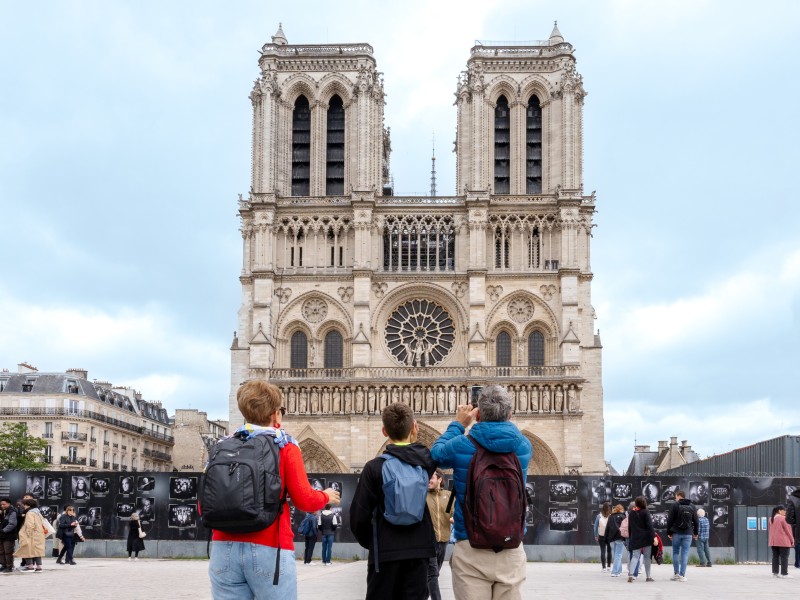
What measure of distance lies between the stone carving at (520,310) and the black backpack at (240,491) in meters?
46.7

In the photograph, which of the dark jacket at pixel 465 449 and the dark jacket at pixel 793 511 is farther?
the dark jacket at pixel 793 511

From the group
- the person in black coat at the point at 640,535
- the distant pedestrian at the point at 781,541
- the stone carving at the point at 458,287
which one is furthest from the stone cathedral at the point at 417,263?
the person in black coat at the point at 640,535

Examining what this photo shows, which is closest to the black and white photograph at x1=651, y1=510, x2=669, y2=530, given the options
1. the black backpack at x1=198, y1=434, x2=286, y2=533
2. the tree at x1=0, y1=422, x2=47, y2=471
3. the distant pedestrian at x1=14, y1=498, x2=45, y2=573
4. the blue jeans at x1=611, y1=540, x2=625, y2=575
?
the blue jeans at x1=611, y1=540, x2=625, y2=575

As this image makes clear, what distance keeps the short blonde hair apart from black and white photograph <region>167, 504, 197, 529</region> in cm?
2035

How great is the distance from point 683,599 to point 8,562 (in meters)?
11.6

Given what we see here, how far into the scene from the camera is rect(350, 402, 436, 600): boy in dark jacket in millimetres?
7270

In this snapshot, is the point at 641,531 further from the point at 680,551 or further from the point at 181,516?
the point at 181,516

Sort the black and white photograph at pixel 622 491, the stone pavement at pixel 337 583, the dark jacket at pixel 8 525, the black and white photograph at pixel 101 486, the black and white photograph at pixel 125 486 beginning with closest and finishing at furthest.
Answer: the stone pavement at pixel 337 583
the dark jacket at pixel 8 525
the black and white photograph at pixel 622 491
the black and white photograph at pixel 125 486
the black and white photograph at pixel 101 486

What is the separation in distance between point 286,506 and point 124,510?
827 inches

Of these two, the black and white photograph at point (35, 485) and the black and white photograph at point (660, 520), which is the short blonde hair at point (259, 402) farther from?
the black and white photograph at point (35, 485)

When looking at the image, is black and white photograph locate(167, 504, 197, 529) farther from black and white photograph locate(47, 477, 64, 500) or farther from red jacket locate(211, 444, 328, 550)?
red jacket locate(211, 444, 328, 550)

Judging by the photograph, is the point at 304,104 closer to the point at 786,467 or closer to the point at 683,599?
the point at 786,467

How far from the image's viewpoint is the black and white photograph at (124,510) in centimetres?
2639

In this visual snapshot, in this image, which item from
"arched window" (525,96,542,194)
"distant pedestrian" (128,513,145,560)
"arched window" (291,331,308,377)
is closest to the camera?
"distant pedestrian" (128,513,145,560)
